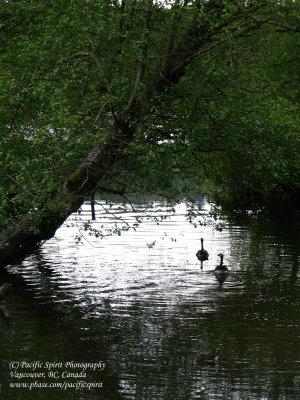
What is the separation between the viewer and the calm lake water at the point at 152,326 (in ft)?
40.9

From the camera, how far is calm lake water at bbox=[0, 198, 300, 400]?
12469 mm

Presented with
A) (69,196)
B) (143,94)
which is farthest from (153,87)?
(69,196)

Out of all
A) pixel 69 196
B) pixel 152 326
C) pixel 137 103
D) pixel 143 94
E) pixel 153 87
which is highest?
pixel 153 87

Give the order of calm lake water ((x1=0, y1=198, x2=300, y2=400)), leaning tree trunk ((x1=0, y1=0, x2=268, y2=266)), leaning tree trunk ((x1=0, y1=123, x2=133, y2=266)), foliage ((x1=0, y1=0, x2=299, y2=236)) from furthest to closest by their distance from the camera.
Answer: leaning tree trunk ((x1=0, y1=0, x2=268, y2=266))
leaning tree trunk ((x1=0, y1=123, x2=133, y2=266))
foliage ((x1=0, y1=0, x2=299, y2=236))
calm lake water ((x1=0, y1=198, x2=300, y2=400))

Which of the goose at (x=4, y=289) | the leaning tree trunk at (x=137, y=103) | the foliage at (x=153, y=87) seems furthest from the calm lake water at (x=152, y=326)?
the foliage at (x=153, y=87)

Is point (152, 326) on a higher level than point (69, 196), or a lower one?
lower

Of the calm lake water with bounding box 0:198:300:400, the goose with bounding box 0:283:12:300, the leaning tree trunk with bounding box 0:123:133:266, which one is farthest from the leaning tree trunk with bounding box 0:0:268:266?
the goose with bounding box 0:283:12:300

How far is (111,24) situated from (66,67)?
2.39 metres

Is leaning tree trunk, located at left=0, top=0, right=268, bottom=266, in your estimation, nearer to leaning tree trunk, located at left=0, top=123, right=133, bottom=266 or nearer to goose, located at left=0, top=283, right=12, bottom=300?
leaning tree trunk, located at left=0, top=123, right=133, bottom=266

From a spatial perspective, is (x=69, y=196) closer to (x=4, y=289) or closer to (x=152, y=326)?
(x=4, y=289)

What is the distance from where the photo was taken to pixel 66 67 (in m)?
19.6

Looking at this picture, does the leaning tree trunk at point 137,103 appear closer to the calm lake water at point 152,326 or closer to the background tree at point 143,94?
the background tree at point 143,94

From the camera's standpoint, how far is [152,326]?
1689cm

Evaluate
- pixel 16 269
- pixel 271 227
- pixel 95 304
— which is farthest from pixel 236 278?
pixel 271 227
